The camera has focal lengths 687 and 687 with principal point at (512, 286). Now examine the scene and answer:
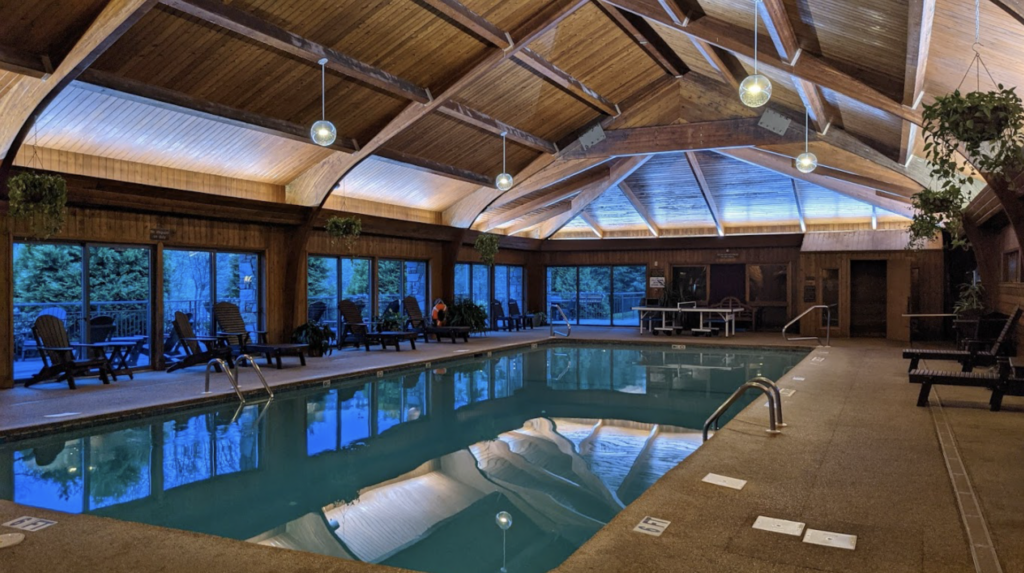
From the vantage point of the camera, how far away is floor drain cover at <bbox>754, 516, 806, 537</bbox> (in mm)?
3258

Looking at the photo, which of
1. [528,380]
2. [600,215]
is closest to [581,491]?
[528,380]

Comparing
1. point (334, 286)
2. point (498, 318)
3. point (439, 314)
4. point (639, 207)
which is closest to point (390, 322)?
point (334, 286)

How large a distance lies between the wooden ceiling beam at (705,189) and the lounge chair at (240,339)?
828cm

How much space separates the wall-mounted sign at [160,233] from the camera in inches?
391

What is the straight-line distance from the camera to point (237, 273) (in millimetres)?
11469

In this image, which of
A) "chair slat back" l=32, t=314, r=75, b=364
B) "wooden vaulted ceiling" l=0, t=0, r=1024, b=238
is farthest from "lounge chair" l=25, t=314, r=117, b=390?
"wooden vaulted ceiling" l=0, t=0, r=1024, b=238

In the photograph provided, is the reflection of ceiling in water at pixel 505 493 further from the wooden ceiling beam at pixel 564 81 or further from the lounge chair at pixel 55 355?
the wooden ceiling beam at pixel 564 81

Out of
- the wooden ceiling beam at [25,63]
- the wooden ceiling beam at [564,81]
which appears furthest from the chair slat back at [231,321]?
the wooden ceiling beam at [564,81]

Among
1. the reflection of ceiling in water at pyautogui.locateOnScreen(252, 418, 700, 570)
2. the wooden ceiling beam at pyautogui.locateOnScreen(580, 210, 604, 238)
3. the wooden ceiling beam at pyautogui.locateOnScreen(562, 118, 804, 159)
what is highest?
the wooden ceiling beam at pyautogui.locateOnScreen(562, 118, 804, 159)

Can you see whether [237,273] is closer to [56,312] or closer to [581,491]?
[56,312]

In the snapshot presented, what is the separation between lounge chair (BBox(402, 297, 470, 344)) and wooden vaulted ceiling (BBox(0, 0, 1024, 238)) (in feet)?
6.77

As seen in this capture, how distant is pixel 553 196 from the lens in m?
16.2

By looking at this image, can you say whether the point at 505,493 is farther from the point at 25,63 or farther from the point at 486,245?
the point at 486,245

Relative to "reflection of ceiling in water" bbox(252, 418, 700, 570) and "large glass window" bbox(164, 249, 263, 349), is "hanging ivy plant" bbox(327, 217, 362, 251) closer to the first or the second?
"large glass window" bbox(164, 249, 263, 349)
